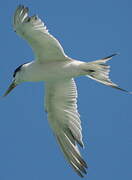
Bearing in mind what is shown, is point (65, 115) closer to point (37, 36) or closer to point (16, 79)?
point (16, 79)

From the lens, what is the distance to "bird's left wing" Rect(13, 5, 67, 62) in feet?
40.1

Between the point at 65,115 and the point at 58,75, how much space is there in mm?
1360

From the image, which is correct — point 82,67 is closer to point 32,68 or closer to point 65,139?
point 32,68

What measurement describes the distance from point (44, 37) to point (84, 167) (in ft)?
9.23

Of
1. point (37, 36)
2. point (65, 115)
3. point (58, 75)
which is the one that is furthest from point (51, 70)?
point (65, 115)

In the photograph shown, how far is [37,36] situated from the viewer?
1259 centimetres

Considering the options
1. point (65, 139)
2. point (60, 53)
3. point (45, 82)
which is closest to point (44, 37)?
point (60, 53)

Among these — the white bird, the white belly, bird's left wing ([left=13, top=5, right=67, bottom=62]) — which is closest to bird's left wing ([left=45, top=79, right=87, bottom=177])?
the white bird

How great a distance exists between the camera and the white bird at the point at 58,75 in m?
12.4

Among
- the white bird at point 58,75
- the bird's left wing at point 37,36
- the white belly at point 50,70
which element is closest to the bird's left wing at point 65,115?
the white bird at point 58,75

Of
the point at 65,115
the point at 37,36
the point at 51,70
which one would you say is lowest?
the point at 65,115

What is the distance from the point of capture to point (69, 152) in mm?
13789

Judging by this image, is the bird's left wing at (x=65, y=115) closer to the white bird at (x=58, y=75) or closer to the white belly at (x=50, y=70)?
the white bird at (x=58, y=75)

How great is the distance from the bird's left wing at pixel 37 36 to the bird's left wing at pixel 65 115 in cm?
90
